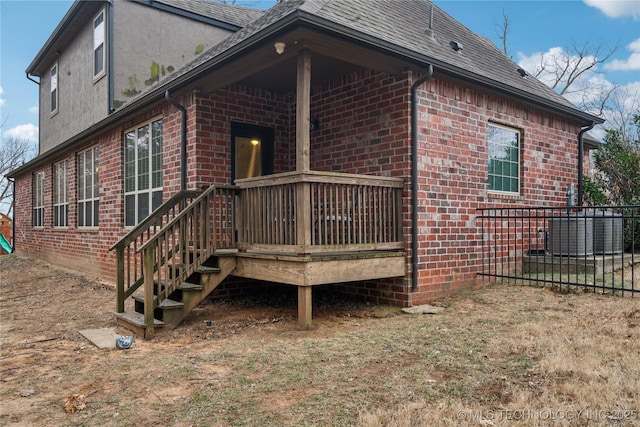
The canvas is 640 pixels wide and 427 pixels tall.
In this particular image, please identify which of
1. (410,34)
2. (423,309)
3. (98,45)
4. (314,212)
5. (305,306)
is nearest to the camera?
(305,306)

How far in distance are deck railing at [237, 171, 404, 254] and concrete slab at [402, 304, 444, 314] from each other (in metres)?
0.82

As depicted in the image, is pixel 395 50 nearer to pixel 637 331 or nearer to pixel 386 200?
pixel 386 200

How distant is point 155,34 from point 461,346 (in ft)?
37.5

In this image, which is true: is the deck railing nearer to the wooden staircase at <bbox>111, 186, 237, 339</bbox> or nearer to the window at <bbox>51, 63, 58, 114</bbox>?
the wooden staircase at <bbox>111, 186, 237, 339</bbox>

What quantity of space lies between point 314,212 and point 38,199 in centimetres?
1447

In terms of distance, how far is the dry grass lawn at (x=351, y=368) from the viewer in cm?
310

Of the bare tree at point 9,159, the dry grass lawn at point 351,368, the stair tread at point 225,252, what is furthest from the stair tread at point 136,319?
the bare tree at point 9,159

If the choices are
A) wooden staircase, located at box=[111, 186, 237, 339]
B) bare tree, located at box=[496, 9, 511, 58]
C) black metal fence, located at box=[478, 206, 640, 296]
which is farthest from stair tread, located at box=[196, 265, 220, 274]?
bare tree, located at box=[496, 9, 511, 58]

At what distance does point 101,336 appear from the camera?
5.40 metres

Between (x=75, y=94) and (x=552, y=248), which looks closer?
(x=552, y=248)

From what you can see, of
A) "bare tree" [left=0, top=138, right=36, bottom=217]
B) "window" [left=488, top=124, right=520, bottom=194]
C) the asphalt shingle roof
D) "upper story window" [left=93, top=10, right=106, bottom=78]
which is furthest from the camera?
"bare tree" [left=0, top=138, right=36, bottom=217]

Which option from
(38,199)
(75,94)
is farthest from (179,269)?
(38,199)

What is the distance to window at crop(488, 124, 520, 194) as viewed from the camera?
309 inches

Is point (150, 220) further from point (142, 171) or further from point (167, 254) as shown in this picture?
point (142, 171)
